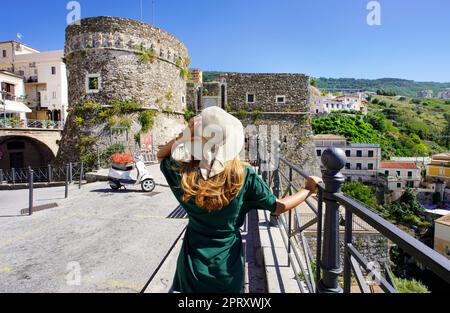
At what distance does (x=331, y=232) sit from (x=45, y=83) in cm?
3866

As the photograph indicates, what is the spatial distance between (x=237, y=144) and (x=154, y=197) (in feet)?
20.9

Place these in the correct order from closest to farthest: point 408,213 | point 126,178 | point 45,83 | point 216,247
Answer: point 216,247
point 126,178
point 45,83
point 408,213

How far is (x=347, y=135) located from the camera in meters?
56.3

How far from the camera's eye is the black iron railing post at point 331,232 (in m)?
1.65

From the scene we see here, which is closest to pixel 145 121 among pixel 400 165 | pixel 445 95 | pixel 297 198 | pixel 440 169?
pixel 297 198

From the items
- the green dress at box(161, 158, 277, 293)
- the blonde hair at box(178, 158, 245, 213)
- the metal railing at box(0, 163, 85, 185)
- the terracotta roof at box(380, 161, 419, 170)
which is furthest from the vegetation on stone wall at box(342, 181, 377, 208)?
the blonde hair at box(178, 158, 245, 213)

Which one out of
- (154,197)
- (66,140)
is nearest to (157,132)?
(66,140)

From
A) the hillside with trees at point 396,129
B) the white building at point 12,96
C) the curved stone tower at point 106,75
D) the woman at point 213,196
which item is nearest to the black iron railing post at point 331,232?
the woman at point 213,196

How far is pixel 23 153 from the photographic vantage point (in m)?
22.8

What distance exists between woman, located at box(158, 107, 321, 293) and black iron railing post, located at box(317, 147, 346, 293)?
1.17 feet

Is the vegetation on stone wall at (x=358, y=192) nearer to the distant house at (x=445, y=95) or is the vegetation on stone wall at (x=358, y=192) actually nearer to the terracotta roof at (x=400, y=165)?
the terracotta roof at (x=400, y=165)

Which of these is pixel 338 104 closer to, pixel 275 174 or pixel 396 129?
pixel 396 129

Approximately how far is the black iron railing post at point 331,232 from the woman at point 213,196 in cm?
36

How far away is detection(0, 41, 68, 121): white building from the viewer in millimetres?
32062
